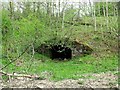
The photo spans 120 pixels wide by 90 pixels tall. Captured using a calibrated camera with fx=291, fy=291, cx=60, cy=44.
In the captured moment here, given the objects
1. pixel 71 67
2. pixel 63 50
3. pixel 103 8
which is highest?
pixel 103 8

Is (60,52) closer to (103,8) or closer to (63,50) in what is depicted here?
(63,50)

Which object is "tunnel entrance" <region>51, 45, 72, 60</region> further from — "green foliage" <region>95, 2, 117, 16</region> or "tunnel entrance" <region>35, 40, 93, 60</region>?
"green foliage" <region>95, 2, 117, 16</region>

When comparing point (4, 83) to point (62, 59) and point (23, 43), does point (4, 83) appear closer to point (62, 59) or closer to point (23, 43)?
point (23, 43)

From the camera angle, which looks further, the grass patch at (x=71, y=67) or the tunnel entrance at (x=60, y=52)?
the tunnel entrance at (x=60, y=52)

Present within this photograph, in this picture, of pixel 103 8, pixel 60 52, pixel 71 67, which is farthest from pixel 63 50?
pixel 103 8

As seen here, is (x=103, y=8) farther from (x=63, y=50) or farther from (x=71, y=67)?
(x=71, y=67)

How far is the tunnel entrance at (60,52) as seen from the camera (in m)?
4.56

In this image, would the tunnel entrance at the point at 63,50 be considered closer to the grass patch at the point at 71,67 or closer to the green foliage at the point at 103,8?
the grass patch at the point at 71,67

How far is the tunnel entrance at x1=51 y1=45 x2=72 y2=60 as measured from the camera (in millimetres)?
4559

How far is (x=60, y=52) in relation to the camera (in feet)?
15.1

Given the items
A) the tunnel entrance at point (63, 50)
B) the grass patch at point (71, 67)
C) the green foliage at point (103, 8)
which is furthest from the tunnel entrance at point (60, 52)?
the green foliage at point (103, 8)

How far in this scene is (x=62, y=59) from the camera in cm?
450

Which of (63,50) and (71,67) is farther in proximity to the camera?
(63,50)

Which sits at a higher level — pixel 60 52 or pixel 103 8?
pixel 103 8
